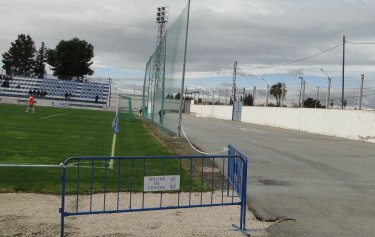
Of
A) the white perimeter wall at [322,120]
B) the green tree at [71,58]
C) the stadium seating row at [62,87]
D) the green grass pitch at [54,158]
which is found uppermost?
the green tree at [71,58]

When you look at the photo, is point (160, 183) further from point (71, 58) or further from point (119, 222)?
point (71, 58)

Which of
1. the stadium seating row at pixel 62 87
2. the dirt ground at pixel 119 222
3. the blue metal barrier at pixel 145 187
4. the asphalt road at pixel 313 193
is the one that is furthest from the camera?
the stadium seating row at pixel 62 87

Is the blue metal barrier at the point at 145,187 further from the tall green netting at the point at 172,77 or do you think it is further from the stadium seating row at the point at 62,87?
the stadium seating row at the point at 62,87

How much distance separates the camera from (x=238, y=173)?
8203 mm

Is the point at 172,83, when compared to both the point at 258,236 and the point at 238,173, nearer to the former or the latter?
the point at 238,173

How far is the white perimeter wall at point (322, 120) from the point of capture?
28094mm

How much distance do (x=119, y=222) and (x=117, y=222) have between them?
28mm

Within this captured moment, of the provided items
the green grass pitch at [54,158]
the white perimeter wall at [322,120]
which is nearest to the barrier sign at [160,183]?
the green grass pitch at [54,158]

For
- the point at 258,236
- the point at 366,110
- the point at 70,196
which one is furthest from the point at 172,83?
the point at 258,236

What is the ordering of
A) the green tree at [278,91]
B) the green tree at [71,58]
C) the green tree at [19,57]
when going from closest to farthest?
the green tree at [278,91], the green tree at [71,58], the green tree at [19,57]

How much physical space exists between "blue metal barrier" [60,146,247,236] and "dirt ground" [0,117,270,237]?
182 millimetres

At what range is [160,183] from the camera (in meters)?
6.68

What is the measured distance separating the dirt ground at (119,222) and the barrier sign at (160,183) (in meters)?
0.59

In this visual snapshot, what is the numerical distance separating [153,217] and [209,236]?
117 cm
